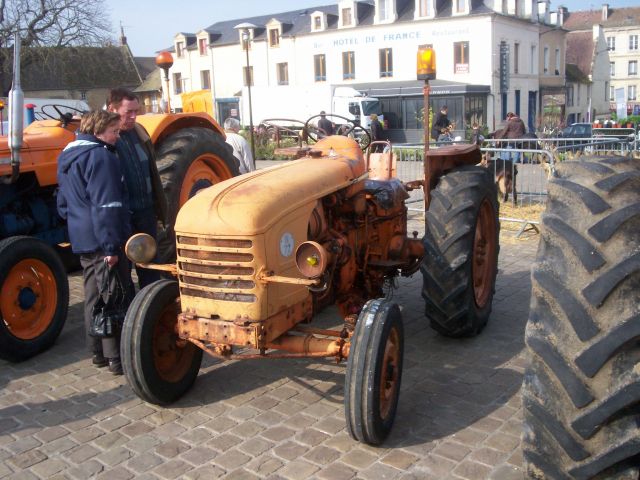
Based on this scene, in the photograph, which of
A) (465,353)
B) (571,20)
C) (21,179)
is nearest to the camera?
(465,353)

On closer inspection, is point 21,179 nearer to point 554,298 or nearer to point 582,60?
point 554,298

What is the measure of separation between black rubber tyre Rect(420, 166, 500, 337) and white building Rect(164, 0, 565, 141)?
86.4 feet

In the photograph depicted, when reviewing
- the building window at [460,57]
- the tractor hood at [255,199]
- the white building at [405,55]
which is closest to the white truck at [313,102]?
the white building at [405,55]

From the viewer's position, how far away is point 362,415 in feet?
10.5

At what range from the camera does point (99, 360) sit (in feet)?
15.0

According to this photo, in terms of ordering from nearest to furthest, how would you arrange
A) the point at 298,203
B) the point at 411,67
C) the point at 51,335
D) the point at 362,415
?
the point at 362,415
the point at 298,203
the point at 51,335
the point at 411,67

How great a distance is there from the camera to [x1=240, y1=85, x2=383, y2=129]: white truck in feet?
103

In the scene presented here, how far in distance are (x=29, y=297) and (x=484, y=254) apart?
340 cm

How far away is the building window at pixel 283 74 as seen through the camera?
4153cm

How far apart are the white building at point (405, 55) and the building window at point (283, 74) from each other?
6 centimetres

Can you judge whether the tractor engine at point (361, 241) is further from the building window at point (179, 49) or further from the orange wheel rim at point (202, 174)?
the building window at point (179, 49)

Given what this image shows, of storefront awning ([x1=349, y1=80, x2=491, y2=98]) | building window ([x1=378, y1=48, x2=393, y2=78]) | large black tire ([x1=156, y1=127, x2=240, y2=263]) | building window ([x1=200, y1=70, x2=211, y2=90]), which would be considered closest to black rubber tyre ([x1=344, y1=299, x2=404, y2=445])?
large black tire ([x1=156, y1=127, x2=240, y2=263])

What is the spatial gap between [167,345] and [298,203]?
1.17 metres

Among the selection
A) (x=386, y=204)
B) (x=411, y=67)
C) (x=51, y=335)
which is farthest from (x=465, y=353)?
(x=411, y=67)
